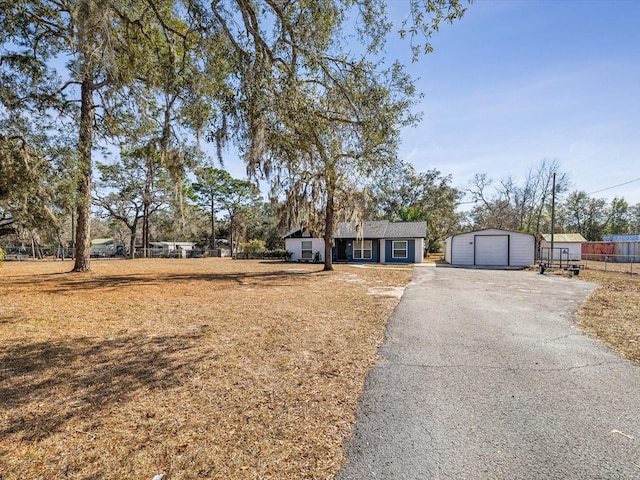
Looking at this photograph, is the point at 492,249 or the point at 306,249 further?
the point at 306,249

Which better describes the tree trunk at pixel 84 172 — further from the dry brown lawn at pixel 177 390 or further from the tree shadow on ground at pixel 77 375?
the tree shadow on ground at pixel 77 375

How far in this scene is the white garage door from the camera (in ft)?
75.6

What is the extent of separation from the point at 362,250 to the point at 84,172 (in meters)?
19.4

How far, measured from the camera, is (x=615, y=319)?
626 centimetres

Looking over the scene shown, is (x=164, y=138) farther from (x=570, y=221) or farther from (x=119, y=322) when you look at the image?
(x=570, y=221)

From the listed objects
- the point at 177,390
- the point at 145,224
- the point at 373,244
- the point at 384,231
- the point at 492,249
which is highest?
the point at 145,224

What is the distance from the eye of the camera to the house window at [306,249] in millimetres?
27016

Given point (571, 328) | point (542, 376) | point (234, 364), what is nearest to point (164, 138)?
point (234, 364)

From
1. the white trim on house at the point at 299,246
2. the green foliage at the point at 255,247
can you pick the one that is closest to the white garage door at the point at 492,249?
the white trim on house at the point at 299,246

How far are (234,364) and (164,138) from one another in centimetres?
481

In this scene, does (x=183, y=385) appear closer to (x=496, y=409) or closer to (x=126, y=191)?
(x=496, y=409)

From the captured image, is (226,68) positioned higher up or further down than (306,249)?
higher up

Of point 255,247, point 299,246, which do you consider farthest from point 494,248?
point 255,247

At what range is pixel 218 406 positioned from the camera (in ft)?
9.43
